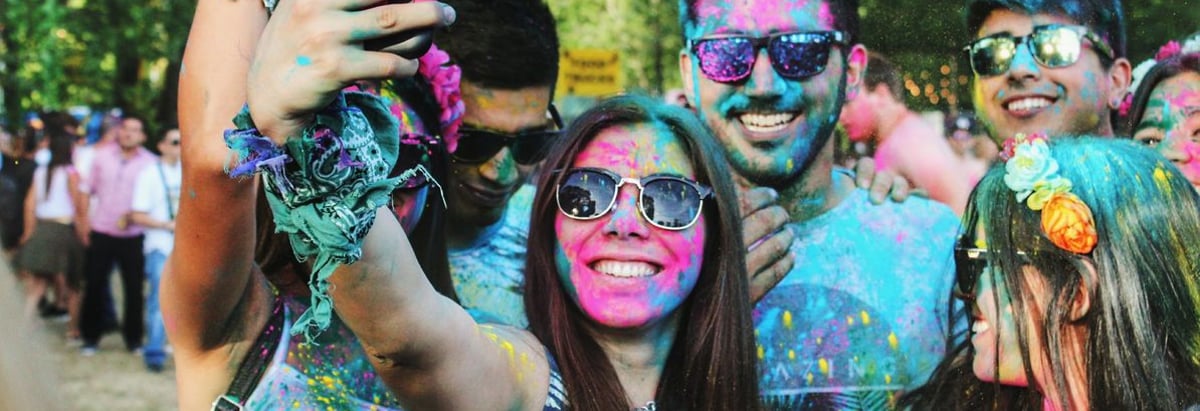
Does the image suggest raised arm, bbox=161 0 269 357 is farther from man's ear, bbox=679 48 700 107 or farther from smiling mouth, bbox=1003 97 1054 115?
smiling mouth, bbox=1003 97 1054 115

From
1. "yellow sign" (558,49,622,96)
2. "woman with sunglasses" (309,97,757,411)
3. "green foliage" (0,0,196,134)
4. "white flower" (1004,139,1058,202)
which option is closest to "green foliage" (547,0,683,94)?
"yellow sign" (558,49,622,96)

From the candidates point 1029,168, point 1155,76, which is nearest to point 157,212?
point 1155,76

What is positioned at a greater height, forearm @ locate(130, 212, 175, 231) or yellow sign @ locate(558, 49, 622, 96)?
yellow sign @ locate(558, 49, 622, 96)

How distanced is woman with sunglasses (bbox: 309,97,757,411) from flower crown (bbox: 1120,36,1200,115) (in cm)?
103

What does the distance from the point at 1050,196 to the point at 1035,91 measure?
1.62ft

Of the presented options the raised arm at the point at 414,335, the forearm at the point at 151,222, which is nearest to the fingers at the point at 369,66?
the raised arm at the point at 414,335

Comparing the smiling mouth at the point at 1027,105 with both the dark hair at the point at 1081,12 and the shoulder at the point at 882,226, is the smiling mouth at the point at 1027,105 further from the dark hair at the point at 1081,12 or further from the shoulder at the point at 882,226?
the shoulder at the point at 882,226

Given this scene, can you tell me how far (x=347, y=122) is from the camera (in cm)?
177

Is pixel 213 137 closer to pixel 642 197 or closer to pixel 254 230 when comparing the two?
pixel 254 230

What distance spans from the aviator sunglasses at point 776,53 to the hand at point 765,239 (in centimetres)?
28

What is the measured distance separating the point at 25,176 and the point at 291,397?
22.1 ft

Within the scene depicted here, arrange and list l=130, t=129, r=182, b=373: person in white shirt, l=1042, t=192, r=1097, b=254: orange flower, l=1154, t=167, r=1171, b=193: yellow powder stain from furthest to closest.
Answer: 1. l=130, t=129, r=182, b=373: person in white shirt
2. l=1154, t=167, r=1171, b=193: yellow powder stain
3. l=1042, t=192, r=1097, b=254: orange flower

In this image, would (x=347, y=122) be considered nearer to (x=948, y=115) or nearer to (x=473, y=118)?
(x=473, y=118)

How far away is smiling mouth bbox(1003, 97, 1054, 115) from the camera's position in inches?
126
